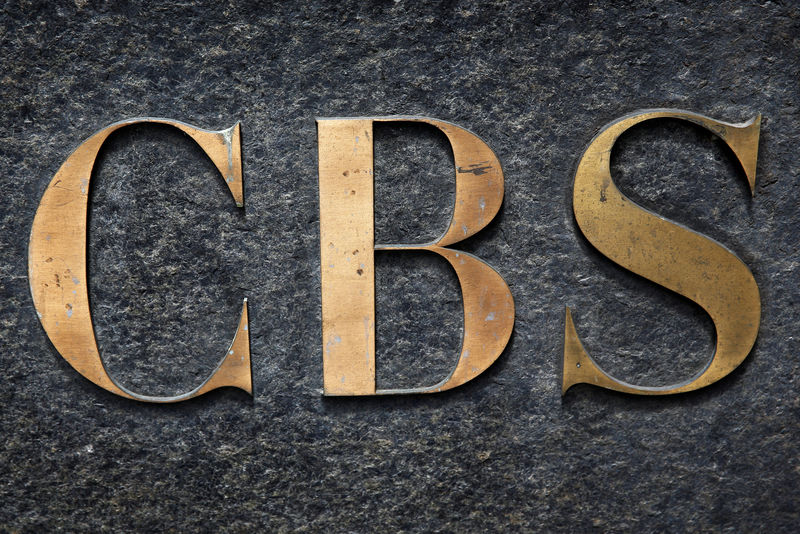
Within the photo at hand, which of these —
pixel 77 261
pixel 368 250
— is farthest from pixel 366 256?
pixel 77 261

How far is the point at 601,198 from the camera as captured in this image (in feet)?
3.92

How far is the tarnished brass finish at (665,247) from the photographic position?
119 centimetres

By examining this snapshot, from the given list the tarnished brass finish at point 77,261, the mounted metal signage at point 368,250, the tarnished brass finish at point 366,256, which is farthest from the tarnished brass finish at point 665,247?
the tarnished brass finish at point 77,261

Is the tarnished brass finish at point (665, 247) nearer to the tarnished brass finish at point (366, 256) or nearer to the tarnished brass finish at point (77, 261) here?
the tarnished brass finish at point (366, 256)

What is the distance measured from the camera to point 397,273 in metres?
1.22

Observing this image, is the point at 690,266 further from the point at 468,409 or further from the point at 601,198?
the point at 468,409

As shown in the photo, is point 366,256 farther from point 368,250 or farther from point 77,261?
point 77,261

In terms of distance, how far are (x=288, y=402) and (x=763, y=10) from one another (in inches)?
50.0

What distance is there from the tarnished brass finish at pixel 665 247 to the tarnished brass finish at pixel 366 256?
17 cm

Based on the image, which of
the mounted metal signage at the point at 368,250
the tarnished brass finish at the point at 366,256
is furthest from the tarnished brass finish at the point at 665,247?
the tarnished brass finish at the point at 366,256

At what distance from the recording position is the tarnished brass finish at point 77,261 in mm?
1182

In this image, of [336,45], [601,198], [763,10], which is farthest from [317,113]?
[763,10]

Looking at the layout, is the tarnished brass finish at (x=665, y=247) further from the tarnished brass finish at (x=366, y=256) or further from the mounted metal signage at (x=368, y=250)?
the tarnished brass finish at (x=366, y=256)

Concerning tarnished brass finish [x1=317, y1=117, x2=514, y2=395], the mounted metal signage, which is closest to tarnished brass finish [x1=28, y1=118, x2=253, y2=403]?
the mounted metal signage
